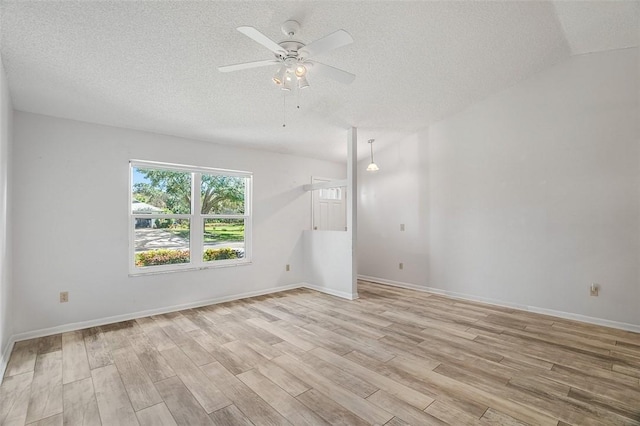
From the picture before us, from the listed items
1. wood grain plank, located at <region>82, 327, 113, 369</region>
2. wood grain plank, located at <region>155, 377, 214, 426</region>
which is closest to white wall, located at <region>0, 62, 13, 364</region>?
wood grain plank, located at <region>82, 327, 113, 369</region>

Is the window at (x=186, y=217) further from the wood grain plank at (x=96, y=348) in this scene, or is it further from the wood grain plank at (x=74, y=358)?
the wood grain plank at (x=74, y=358)

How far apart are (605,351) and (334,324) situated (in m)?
2.75

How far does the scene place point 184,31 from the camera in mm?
2451

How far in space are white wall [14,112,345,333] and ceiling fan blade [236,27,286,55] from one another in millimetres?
2766

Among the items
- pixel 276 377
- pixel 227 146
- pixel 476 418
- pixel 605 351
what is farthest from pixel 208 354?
pixel 605 351

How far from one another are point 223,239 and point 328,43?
3.65m

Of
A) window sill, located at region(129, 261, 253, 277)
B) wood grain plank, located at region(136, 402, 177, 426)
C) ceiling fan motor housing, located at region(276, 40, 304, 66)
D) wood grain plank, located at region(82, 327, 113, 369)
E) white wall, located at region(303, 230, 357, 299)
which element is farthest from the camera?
white wall, located at region(303, 230, 357, 299)

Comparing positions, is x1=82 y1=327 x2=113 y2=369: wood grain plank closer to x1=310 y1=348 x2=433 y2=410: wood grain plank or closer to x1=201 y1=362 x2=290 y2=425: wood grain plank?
x1=201 y1=362 x2=290 y2=425: wood grain plank

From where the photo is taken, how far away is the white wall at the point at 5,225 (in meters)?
2.51

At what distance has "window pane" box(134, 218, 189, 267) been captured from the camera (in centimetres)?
411

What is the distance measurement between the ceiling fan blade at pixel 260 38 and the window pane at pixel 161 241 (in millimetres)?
3120

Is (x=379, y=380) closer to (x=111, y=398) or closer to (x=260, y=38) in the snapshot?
(x=111, y=398)

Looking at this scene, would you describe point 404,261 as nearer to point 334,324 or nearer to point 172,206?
point 334,324

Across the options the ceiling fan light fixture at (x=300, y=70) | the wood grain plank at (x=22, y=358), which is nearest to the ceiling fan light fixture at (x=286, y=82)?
the ceiling fan light fixture at (x=300, y=70)
